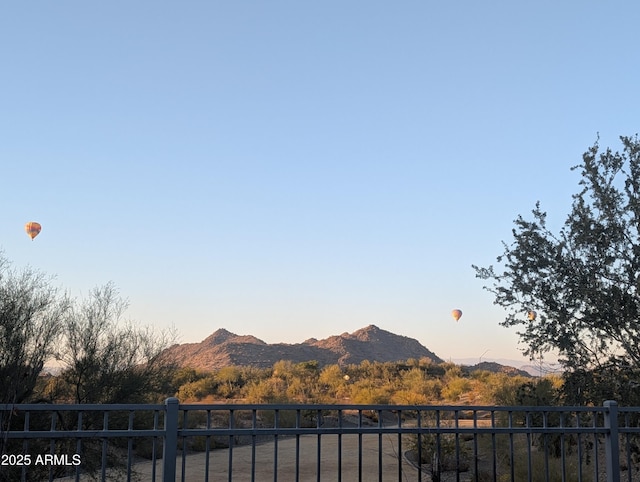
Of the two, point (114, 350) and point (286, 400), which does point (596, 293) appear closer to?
point (114, 350)

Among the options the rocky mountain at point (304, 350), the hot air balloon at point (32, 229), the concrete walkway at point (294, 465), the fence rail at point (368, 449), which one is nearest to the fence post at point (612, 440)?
the fence rail at point (368, 449)

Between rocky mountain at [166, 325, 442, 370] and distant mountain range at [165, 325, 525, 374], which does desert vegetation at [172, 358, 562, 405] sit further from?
rocky mountain at [166, 325, 442, 370]

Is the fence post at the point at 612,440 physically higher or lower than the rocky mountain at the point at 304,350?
lower

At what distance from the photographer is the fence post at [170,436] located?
618 cm

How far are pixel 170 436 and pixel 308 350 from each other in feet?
265

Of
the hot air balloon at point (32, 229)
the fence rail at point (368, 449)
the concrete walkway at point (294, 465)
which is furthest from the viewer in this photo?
the hot air balloon at point (32, 229)

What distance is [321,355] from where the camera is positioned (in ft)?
276

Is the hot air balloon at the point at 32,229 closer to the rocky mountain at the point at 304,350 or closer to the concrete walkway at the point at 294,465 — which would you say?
the concrete walkway at the point at 294,465

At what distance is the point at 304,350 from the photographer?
86062 mm

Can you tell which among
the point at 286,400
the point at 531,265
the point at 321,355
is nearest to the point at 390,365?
the point at 286,400

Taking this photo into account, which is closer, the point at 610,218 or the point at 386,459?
the point at 610,218

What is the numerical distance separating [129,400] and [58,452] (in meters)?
3.11

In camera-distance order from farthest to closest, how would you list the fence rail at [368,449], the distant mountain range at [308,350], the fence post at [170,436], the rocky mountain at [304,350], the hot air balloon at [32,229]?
the rocky mountain at [304,350]
the distant mountain range at [308,350]
the hot air balloon at [32,229]
the fence rail at [368,449]
the fence post at [170,436]

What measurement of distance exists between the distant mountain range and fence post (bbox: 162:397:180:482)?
65736mm
